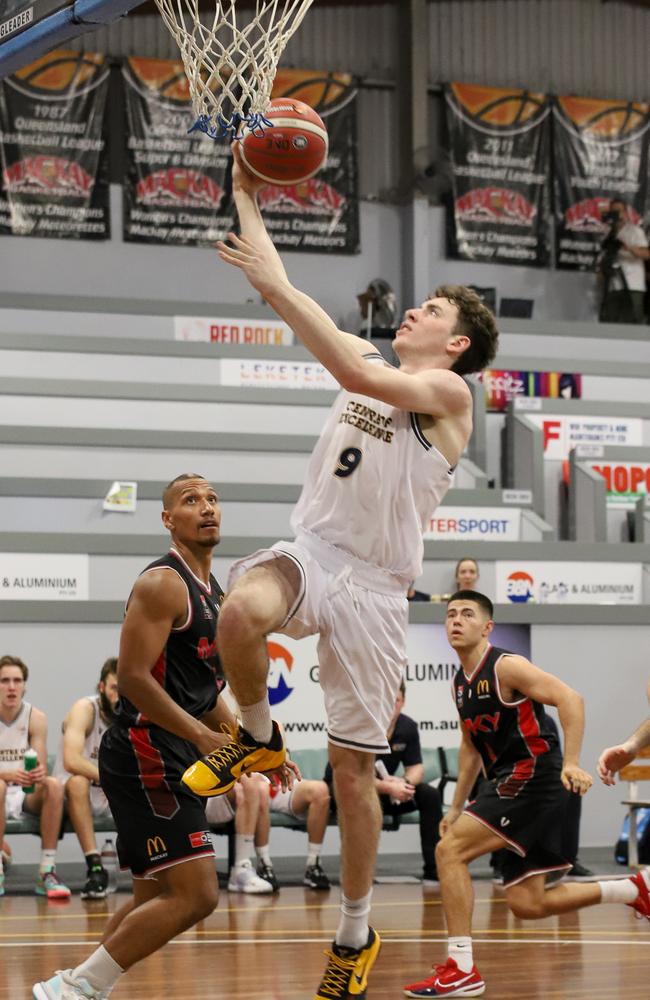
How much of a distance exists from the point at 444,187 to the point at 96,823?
399 inches

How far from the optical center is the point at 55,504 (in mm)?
10906

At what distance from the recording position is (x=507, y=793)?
6207mm

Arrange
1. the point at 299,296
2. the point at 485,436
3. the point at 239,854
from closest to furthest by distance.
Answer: the point at 299,296 → the point at 239,854 → the point at 485,436

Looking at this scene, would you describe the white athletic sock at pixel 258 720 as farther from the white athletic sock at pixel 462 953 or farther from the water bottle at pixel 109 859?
the water bottle at pixel 109 859

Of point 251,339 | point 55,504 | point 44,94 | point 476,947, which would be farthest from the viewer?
point 44,94

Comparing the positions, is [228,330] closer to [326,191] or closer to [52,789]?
[326,191]

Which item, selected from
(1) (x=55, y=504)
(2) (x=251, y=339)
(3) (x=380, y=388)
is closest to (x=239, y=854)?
(1) (x=55, y=504)

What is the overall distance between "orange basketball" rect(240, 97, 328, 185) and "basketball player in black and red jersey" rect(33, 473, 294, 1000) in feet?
4.17

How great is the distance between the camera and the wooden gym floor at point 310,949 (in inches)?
222

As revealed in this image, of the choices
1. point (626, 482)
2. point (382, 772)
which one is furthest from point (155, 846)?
point (626, 482)

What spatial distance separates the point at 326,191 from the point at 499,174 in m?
2.22

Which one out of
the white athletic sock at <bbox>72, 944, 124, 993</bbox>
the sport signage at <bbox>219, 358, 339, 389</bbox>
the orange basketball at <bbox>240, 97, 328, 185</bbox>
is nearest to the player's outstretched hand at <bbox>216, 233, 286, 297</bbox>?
Answer: the orange basketball at <bbox>240, 97, 328, 185</bbox>

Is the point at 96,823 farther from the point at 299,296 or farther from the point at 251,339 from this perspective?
the point at 251,339

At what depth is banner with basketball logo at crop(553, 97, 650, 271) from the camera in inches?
675
